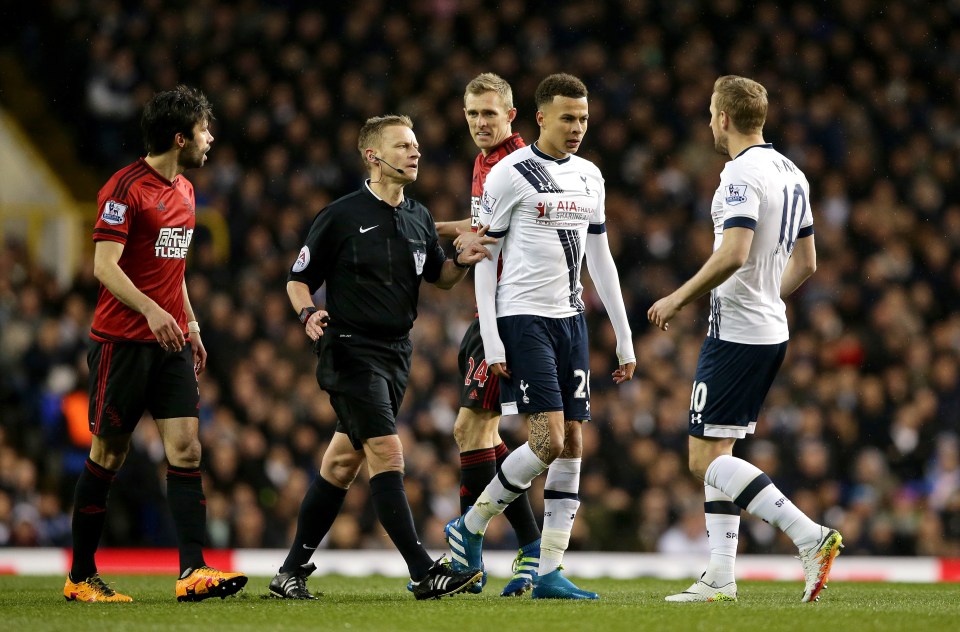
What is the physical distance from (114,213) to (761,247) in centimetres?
314

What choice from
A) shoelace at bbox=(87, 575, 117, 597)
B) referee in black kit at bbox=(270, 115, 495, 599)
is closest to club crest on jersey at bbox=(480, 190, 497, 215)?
referee in black kit at bbox=(270, 115, 495, 599)

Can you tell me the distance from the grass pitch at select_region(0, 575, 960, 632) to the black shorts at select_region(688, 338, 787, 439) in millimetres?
856

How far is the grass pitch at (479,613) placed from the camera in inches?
213

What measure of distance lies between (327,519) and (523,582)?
1.08 metres

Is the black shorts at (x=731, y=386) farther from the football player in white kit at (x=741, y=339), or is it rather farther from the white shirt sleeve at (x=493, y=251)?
the white shirt sleeve at (x=493, y=251)

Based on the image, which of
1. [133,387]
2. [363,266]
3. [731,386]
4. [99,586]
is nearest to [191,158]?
[363,266]

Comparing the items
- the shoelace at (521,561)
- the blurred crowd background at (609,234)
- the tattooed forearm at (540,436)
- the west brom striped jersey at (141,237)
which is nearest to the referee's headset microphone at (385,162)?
the west brom striped jersey at (141,237)

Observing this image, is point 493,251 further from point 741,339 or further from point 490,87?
point 741,339

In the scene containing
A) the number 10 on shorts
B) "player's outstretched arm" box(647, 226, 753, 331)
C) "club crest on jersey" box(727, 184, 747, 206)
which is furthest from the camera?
the number 10 on shorts

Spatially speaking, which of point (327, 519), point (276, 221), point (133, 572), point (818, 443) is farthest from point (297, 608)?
point (276, 221)

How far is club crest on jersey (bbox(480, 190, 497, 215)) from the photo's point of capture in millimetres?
6672

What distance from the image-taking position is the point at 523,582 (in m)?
7.00

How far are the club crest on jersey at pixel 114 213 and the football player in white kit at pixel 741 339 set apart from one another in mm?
2850

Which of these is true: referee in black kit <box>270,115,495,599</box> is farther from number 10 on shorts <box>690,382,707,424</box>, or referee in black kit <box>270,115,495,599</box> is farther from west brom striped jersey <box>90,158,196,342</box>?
number 10 on shorts <box>690,382,707,424</box>
